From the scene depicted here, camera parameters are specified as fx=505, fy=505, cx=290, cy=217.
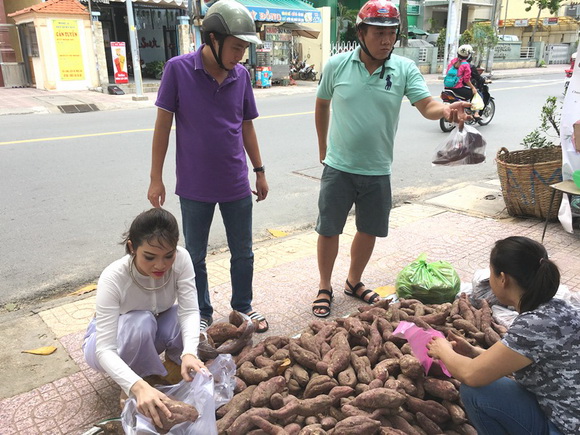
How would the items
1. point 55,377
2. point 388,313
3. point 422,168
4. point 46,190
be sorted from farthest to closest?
point 422,168 → point 46,190 → point 388,313 → point 55,377

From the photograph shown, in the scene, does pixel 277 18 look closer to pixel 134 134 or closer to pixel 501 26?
pixel 134 134

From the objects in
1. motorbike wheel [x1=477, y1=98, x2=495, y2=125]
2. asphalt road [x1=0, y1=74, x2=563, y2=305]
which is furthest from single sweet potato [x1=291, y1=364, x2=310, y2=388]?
motorbike wheel [x1=477, y1=98, x2=495, y2=125]

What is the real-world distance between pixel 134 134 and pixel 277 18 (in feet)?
38.5

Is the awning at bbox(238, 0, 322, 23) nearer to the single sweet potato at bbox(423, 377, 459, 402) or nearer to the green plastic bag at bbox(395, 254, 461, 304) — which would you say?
the green plastic bag at bbox(395, 254, 461, 304)

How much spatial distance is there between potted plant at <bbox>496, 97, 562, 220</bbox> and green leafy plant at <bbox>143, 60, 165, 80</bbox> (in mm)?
16709

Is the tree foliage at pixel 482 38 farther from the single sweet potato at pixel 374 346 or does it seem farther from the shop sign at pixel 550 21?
the single sweet potato at pixel 374 346

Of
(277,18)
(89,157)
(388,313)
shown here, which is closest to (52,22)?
(277,18)

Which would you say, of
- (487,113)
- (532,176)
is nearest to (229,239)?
(532,176)

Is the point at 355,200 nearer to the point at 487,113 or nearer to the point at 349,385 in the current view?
the point at 349,385

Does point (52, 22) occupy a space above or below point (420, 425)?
above

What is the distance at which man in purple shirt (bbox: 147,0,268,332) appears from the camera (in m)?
2.60

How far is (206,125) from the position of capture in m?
2.73

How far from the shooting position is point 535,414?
191cm

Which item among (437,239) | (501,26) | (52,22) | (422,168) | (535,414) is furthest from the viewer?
(501,26)
